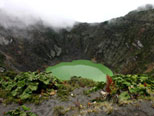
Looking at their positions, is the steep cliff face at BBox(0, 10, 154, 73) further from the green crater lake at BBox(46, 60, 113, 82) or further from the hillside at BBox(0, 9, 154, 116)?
the green crater lake at BBox(46, 60, 113, 82)

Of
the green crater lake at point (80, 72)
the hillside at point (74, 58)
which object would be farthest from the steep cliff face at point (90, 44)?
the green crater lake at point (80, 72)

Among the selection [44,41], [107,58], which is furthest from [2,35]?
[107,58]

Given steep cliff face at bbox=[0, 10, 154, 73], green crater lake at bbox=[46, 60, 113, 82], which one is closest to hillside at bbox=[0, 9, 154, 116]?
steep cliff face at bbox=[0, 10, 154, 73]

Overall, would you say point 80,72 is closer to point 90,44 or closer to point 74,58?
point 74,58

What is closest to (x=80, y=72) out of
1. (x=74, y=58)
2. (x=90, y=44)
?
(x=74, y=58)

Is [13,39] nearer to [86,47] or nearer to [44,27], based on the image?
[44,27]

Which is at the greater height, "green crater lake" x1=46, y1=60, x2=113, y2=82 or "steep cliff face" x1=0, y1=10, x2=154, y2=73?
"steep cliff face" x1=0, y1=10, x2=154, y2=73

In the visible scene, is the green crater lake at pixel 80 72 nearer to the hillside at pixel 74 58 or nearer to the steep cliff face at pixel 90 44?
the hillside at pixel 74 58

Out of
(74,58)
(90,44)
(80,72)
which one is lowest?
(80,72)

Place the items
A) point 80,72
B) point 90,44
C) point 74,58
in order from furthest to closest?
point 90,44, point 74,58, point 80,72

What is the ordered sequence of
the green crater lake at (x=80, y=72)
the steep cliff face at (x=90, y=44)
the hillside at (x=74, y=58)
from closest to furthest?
the hillside at (x=74, y=58) → the green crater lake at (x=80, y=72) → the steep cliff face at (x=90, y=44)
